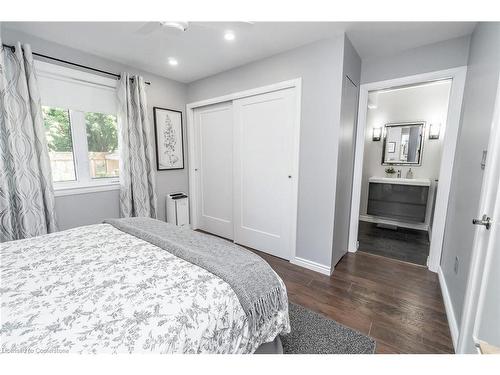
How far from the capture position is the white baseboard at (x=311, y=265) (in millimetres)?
2203

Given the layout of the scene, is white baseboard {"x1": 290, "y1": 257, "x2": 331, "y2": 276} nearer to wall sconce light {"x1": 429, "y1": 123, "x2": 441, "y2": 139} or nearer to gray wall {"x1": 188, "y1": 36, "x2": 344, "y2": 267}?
gray wall {"x1": 188, "y1": 36, "x2": 344, "y2": 267}

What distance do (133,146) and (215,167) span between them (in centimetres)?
108

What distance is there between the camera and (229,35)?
76.2 inches

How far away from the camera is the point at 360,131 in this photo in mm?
2500

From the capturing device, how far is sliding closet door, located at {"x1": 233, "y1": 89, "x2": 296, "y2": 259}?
2.36m

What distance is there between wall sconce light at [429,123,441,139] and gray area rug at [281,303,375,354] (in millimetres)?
3434

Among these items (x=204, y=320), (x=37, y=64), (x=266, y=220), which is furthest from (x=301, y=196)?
(x=37, y=64)

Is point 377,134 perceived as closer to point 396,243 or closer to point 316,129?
point 396,243

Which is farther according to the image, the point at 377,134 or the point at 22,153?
the point at 377,134

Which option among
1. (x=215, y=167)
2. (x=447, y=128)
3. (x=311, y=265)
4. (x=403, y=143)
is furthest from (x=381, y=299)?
(x=403, y=143)

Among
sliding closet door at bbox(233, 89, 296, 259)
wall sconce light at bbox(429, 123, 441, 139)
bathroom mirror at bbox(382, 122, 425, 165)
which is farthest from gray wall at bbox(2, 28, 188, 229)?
wall sconce light at bbox(429, 123, 441, 139)

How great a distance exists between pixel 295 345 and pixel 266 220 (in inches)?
55.7
